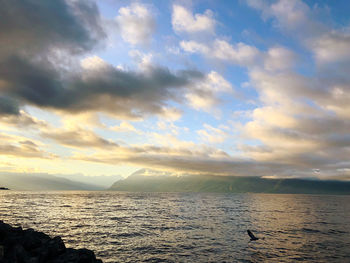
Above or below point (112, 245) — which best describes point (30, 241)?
above

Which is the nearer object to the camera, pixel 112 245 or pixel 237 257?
pixel 237 257

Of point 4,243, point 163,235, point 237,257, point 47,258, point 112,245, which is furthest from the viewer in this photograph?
point 163,235

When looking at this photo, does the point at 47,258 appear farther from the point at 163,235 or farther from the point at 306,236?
the point at 306,236

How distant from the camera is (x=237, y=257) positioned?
30281mm

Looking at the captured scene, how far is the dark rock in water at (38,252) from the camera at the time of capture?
66.0 ft

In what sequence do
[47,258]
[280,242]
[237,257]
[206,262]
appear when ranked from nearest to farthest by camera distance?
[47,258]
[206,262]
[237,257]
[280,242]

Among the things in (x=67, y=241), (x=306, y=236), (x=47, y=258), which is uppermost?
(x=47, y=258)

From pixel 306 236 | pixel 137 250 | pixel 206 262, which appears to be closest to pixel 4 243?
pixel 137 250

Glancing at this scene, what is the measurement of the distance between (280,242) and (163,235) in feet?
73.4

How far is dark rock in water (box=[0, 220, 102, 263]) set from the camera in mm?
20125

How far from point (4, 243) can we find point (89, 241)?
1352 cm

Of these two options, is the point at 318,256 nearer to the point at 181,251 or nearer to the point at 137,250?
the point at 181,251

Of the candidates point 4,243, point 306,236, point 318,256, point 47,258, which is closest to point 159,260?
point 47,258

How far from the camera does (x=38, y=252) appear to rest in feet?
75.9
